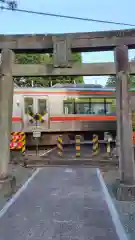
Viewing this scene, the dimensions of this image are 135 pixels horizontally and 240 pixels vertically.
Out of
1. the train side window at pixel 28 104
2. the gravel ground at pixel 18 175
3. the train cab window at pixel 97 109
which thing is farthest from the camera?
the train cab window at pixel 97 109

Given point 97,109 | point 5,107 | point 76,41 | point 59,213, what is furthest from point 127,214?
point 97,109

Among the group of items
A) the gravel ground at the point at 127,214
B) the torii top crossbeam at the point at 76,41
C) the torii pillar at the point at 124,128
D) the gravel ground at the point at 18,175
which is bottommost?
the gravel ground at the point at 127,214

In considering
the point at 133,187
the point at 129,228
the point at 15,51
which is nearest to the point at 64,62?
the point at 15,51

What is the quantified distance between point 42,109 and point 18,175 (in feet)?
25.7

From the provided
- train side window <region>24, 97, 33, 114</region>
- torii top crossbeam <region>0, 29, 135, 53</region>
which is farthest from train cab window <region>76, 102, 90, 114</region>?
torii top crossbeam <region>0, 29, 135, 53</region>

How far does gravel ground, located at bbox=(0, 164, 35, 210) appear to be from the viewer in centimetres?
679

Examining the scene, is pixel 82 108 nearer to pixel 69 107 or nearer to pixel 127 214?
pixel 69 107

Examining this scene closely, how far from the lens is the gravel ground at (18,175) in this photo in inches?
267

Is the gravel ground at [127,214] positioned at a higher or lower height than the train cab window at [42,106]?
lower

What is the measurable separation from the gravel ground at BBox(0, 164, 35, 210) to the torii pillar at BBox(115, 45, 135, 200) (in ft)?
9.47

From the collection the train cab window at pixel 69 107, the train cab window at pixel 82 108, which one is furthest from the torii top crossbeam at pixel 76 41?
the train cab window at pixel 82 108

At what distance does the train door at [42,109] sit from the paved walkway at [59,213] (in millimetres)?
8135

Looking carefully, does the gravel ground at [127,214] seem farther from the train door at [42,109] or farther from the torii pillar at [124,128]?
the train door at [42,109]

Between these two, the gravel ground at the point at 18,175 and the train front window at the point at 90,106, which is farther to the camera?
the train front window at the point at 90,106
